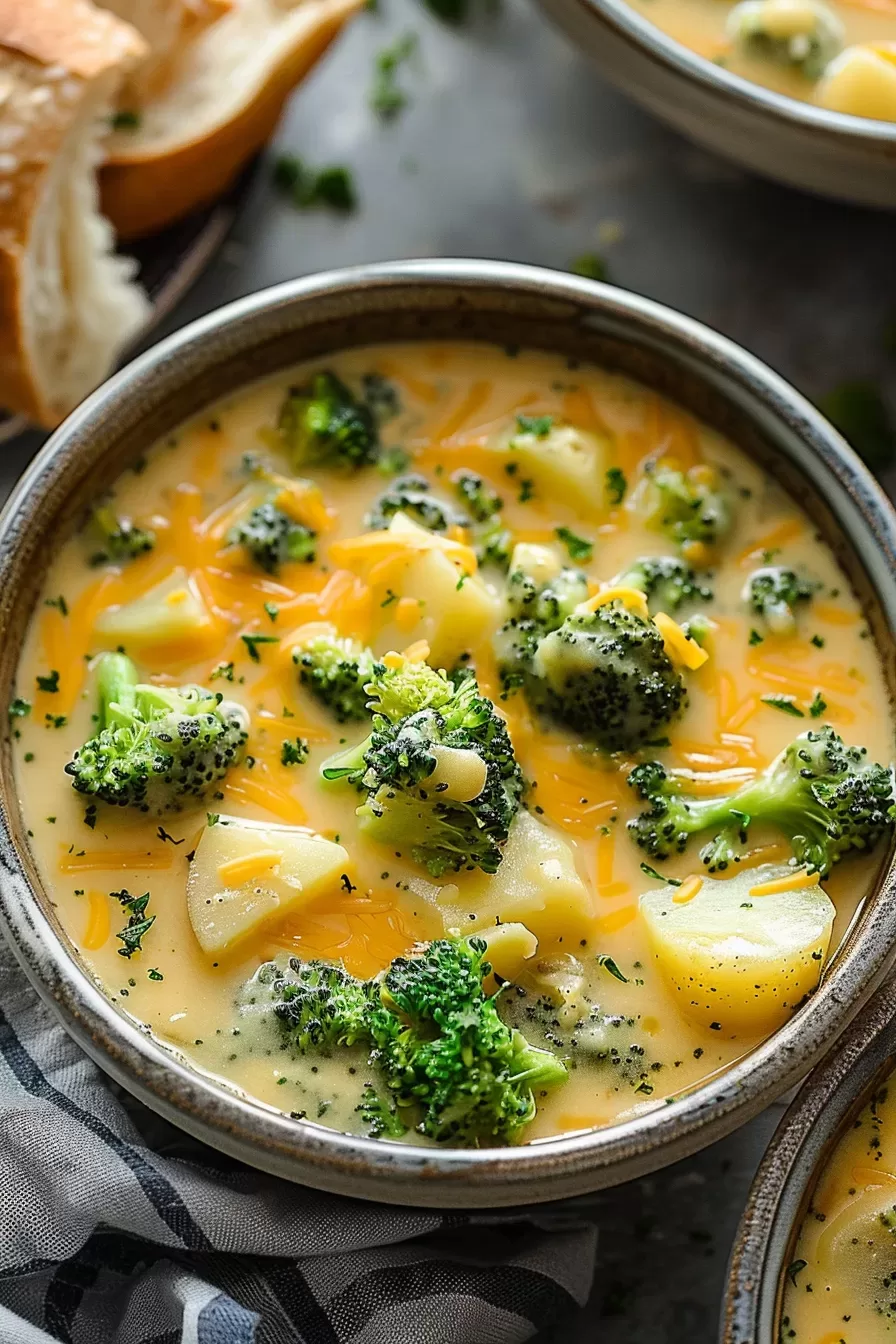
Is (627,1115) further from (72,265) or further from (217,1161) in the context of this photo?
(72,265)

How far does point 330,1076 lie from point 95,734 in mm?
741

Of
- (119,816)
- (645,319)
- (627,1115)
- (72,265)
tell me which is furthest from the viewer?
(72,265)

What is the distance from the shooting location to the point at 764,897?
8.60ft

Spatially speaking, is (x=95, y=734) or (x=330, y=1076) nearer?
(x=330, y=1076)

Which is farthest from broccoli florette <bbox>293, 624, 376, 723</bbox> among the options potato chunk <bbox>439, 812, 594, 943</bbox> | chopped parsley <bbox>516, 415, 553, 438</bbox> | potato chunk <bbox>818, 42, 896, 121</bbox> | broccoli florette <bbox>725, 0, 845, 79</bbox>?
broccoli florette <bbox>725, 0, 845, 79</bbox>

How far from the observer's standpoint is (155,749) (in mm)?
2617

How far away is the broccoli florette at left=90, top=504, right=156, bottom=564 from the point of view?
2912mm

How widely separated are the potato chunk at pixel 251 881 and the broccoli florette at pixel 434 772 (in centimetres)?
11

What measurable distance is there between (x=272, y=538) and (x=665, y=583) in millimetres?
736

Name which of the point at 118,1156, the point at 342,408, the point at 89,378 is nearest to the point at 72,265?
the point at 89,378

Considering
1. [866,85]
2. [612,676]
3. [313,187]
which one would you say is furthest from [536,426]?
[313,187]

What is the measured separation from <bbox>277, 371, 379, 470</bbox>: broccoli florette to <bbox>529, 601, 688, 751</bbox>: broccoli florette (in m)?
0.58

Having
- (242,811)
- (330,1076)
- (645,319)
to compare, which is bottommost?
(330,1076)

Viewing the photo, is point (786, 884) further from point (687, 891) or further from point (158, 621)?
point (158, 621)
